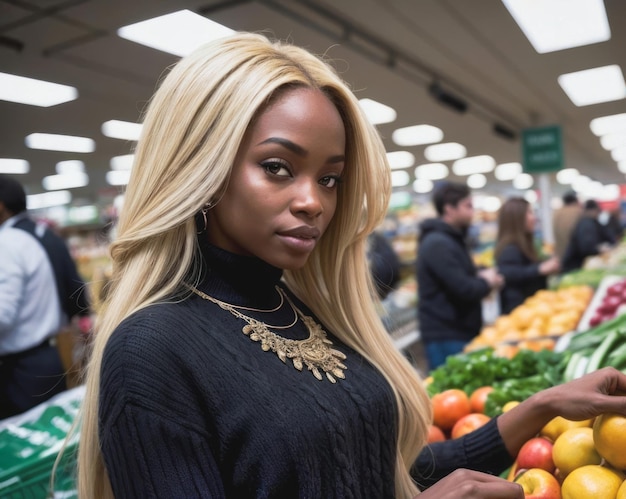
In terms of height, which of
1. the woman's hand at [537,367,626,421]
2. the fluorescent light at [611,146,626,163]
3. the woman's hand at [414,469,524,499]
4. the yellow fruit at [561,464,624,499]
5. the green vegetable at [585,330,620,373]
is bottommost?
the yellow fruit at [561,464,624,499]

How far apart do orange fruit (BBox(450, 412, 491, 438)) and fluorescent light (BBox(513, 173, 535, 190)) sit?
2085 cm

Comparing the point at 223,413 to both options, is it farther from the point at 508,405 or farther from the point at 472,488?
the point at 508,405

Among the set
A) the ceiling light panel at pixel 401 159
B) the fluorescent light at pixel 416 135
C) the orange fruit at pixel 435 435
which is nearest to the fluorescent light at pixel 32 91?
the orange fruit at pixel 435 435

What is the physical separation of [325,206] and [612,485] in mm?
713

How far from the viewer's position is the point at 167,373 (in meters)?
0.85

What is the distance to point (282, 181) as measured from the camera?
3.30 feet

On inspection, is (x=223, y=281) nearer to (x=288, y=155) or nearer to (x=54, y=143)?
(x=288, y=155)

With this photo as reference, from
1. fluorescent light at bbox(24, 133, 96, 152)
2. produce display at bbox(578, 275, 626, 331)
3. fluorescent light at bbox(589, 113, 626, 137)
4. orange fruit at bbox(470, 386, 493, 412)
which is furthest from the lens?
fluorescent light at bbox(589, 113, 626, 137)

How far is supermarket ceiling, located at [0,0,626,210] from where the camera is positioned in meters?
3.89

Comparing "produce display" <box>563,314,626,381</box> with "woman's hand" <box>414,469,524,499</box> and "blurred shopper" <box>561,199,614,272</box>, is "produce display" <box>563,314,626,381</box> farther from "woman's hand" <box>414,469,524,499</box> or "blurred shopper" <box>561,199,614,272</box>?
"blurred shopper" <box>561,199,614,272</box>

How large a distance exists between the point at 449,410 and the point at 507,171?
1878cm

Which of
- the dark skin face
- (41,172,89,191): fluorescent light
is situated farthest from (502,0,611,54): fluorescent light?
(41,172,89,191): fluorescent light

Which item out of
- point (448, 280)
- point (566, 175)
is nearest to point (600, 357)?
point (448, 280)

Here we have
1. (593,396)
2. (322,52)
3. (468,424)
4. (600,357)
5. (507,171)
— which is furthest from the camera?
(507,171)
